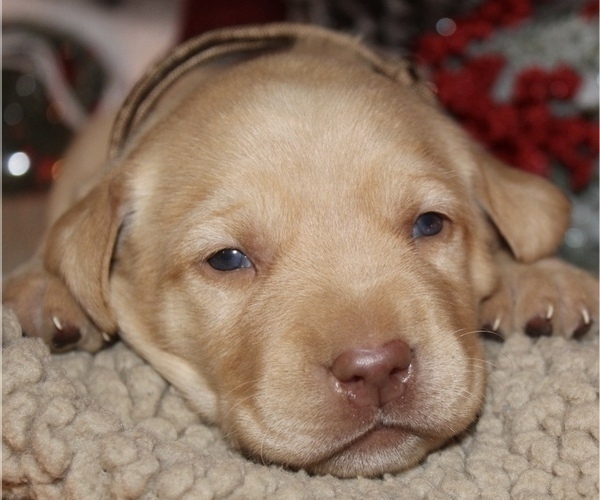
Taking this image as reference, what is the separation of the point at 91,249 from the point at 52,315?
0.32 meters

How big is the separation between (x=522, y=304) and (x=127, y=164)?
1.84 m

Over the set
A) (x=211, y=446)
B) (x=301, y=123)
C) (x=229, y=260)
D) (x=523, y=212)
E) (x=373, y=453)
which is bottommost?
(x=211, y=446)

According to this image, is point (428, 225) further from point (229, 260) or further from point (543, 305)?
point (229, 260)

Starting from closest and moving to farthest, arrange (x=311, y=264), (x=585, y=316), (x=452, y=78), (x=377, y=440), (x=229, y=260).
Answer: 1. (x=377, y=440)
2. (x=311, y=264)
3. (x=229, y=260)
4. (x=585, y=316)
5. (x=452, y=78)

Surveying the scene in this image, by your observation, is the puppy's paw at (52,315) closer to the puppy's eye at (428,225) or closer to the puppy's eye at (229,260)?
the puppy's eye at (229,260)

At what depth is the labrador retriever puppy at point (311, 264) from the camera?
2.77 meters

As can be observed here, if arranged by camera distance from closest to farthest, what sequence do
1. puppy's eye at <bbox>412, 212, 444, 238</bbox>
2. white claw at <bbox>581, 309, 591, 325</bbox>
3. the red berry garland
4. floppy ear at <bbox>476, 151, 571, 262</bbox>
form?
puppy's eye at <bbox>412, 212, 444, 238</bbox>
white claw at <bbox>581, 309, 591, 325</bbox>
floppy ear at <bbox>476, 151, 571, 262</bbox>
the red berry garland

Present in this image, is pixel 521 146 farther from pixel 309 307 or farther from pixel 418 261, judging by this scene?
pixel 309 307

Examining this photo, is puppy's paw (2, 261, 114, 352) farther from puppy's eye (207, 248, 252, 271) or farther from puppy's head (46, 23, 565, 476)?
puppy's eye (207, 248, 252, 271)

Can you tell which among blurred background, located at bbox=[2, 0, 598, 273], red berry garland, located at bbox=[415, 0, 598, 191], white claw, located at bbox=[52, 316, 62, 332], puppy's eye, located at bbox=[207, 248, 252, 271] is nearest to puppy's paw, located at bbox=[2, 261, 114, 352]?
white claw, located at bbox=[52, 316, 62, 332]

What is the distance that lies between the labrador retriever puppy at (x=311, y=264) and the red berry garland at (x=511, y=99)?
147cm

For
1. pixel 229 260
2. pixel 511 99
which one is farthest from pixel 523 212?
pixel 511 99

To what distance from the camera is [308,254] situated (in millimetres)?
3057

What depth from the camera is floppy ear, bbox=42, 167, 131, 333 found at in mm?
3436
